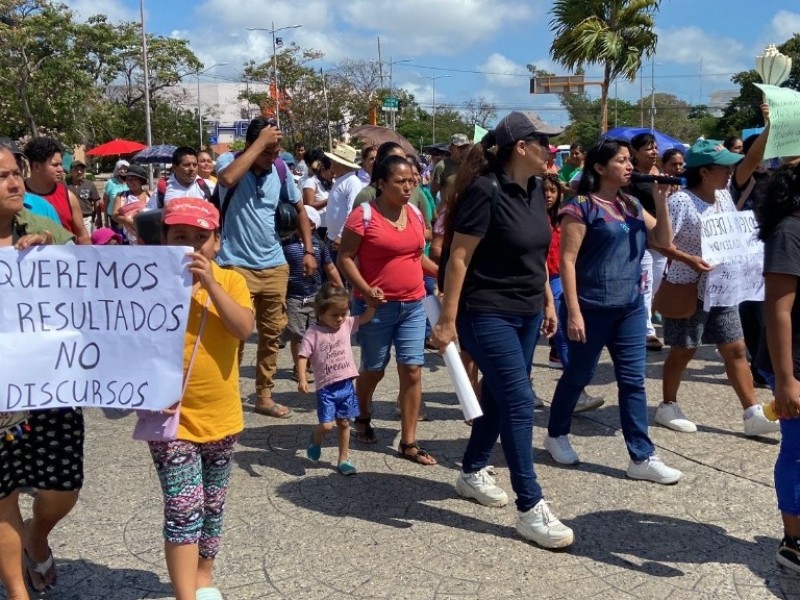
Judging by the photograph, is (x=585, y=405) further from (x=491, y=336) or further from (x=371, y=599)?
(x=371, y=599)

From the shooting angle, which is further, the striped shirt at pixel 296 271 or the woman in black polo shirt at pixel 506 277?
the striped shirt at pixel 296 271

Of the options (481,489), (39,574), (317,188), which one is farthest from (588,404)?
(317,188)

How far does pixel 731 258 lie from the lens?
5.24 metres

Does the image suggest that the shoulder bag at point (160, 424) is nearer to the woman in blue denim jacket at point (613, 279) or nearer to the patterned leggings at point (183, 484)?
the patterned leggings at point (183, 484)

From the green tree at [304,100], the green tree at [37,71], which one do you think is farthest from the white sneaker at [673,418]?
the green tree at [304,100]

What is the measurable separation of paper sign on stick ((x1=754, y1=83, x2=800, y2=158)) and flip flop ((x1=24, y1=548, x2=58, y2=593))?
11.7ft

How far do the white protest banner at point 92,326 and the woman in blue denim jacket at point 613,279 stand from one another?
2.19 metres

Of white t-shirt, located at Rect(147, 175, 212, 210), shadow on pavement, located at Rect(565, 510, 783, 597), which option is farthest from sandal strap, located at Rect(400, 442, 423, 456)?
white t-shirt, located at Rect(147, 175, 212, 210)

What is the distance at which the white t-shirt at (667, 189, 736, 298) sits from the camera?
521cm

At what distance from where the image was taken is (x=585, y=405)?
559 centimetres

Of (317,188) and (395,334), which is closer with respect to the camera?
(395,334)

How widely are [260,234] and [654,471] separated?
291cm

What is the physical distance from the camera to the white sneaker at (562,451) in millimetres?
4648

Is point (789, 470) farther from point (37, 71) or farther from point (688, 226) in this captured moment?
point (37, 71)
